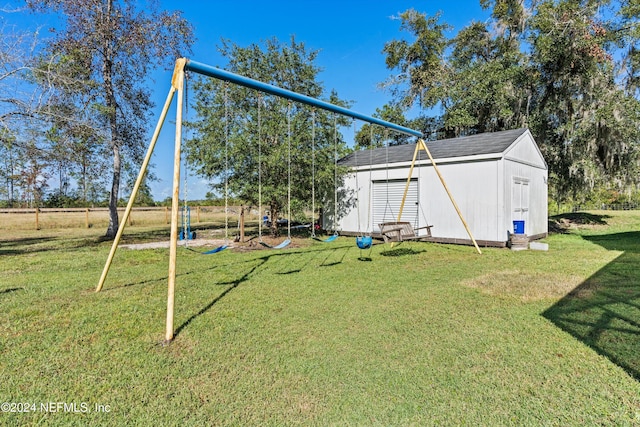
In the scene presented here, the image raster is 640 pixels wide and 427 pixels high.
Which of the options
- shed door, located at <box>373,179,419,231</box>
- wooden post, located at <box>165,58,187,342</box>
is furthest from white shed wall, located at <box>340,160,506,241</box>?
wooden post, located at <box>165,58,187,342</box>

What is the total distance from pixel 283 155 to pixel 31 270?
18.4ft

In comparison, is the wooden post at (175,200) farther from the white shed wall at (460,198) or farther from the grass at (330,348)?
the white shed wall at (460,198)

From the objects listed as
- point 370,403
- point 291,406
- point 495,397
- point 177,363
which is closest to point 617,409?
point 495,397

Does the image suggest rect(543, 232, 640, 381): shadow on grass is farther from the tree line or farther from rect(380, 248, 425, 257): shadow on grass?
the tree line

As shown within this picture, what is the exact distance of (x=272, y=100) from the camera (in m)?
9.25

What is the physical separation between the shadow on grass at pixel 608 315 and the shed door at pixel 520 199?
11.4ft

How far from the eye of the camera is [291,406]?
2035 mm

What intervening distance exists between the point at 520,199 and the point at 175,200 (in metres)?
9.09

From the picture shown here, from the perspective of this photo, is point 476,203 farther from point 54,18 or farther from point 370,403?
point 54,18

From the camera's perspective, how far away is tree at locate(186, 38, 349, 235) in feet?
28.6

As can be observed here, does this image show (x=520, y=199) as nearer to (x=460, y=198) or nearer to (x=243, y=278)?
(x=460, y=198)

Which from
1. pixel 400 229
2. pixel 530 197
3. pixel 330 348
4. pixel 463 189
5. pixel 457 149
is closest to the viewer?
pixel 330 348

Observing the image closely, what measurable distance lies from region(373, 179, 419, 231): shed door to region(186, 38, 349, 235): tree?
5.58ft

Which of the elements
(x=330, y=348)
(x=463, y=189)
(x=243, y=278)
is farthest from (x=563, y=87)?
(x=330, y=348)
